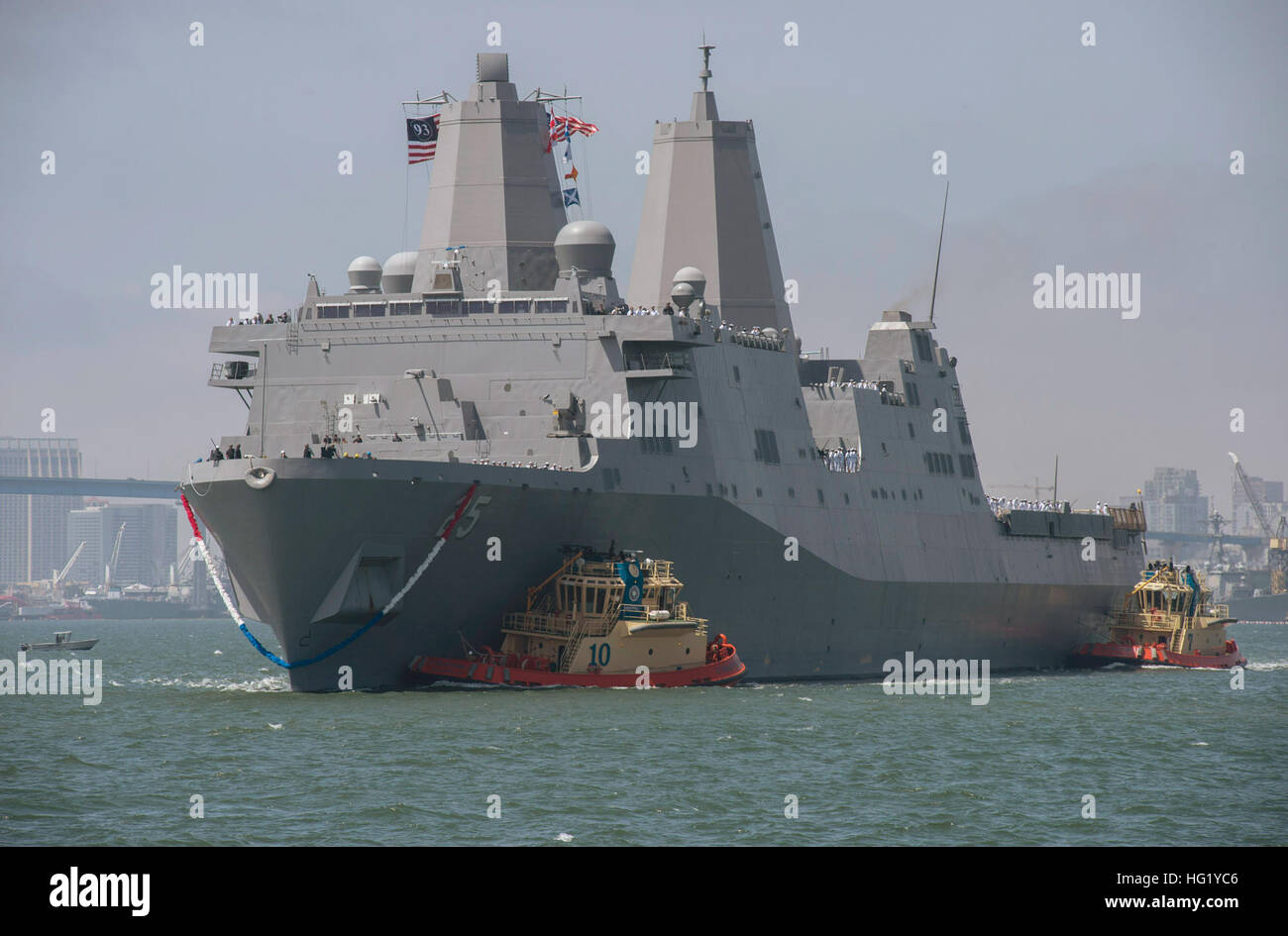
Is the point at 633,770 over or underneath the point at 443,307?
underneath

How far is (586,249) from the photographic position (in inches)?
1729

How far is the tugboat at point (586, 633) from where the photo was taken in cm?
3862

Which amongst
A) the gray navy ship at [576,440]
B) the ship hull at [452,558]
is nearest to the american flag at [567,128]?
the gray navy ship at [576,440]

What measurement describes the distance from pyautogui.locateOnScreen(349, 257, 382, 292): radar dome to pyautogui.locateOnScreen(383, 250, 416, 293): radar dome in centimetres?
48

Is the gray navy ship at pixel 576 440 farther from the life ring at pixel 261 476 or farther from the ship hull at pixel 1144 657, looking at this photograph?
the ship hull at pixel 1144 657

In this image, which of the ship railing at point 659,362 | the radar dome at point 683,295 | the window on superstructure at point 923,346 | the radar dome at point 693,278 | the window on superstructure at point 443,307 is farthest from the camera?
the window on superstructure at point 923,346

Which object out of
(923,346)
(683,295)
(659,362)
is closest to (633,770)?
(659,362)

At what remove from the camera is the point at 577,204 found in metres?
48.7

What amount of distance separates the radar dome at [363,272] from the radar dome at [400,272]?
48 centimetres

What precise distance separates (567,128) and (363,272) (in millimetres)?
6943

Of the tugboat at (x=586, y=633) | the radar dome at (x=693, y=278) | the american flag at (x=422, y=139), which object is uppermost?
the american flag at (x=422, y=139)

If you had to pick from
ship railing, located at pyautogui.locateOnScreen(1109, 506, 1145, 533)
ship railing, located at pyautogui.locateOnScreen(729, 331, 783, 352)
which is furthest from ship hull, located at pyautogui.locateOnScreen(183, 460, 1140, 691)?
ship railing, located at pyautogui.locateOnScreen(1109, 506, 1145, 533)

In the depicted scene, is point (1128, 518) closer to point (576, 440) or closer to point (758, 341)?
point (758, 341)
